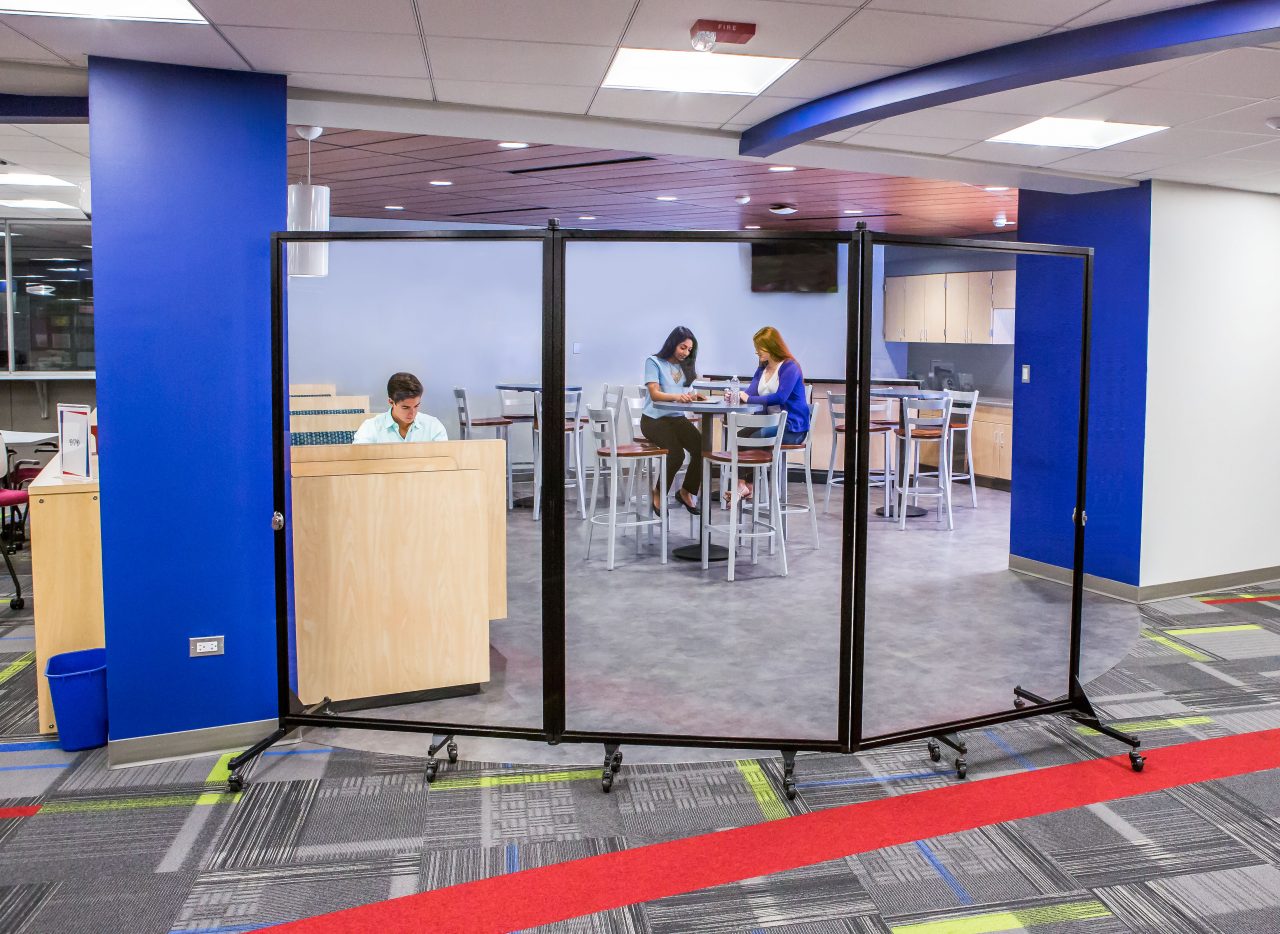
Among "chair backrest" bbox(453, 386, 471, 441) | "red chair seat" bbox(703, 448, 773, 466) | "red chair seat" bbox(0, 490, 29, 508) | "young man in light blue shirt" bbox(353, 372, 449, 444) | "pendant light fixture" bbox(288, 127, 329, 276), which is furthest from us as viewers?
"chair backrest" bbox(453, 386, 471, 441)

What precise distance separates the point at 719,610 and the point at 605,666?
3.40ft

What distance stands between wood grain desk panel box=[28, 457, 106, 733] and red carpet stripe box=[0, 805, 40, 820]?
0.55 meters

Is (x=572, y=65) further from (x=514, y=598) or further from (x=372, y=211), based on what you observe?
(x=372, y=211)

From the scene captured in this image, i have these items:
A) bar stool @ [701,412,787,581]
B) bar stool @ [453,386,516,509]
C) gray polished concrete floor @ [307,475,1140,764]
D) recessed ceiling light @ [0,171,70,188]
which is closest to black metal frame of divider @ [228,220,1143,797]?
gray polished concrete floor @ [307,475,1140,764]

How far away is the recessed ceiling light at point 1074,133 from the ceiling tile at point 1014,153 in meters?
0.05

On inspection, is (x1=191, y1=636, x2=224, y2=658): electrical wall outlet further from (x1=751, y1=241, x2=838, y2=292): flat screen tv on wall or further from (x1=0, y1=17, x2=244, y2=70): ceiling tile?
(x1=751, y1=241, x2=838, y2=292): flat screen tv on wall

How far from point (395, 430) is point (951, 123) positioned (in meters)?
2.53

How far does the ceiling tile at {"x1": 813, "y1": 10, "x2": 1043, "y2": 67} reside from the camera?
276 cm

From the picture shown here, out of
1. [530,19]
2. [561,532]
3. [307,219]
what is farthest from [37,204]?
[561,532]

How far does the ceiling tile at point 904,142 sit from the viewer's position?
4177 millimetres

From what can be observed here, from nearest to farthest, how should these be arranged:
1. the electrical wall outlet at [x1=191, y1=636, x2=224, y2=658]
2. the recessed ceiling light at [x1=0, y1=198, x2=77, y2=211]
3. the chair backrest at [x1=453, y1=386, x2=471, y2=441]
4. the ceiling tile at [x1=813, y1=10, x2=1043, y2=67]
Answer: the ceiling tile at [x1=813, y1=10, x2=1043, y2=67] → the electrical wall outlet at [x1=191, y1=636, x2=224, y2=658] → the recessed ceiling light at [x1=0, y1=198, x2=77, y2=211] → the chair backrest at [x1=453, y1=386, x2=471, y2=441]

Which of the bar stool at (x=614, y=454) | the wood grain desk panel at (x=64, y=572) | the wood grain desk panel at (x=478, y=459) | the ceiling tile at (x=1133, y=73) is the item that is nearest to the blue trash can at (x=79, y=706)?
the wood grain desk panel at (x=64, y=572)

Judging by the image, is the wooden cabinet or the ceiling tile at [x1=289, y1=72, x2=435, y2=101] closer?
the ceiling tile at [x1=289, y1=72, x2=435, y2=101]

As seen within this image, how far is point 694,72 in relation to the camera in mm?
3436
